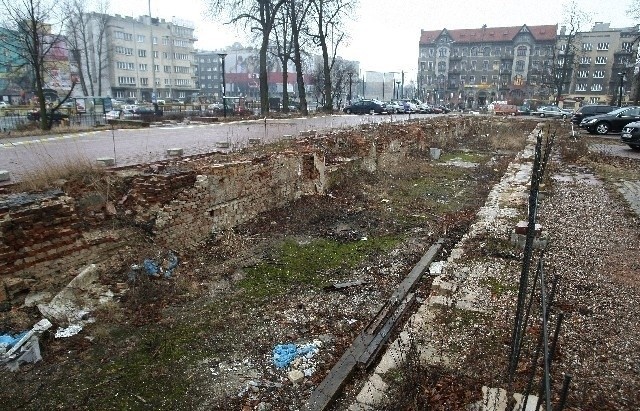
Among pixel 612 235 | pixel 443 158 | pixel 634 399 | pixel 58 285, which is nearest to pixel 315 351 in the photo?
pixel 634 399

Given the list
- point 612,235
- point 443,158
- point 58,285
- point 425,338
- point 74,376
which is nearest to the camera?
point 74,376

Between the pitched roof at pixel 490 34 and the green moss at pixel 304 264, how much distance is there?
279 ft

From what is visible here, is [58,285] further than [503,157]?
No

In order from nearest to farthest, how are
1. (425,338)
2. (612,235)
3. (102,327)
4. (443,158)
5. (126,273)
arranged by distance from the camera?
1. (425,338)
2. (102,327)
3. (126,273)
4. (612,235)
5. (443,158)

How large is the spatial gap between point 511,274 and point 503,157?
1355 cm

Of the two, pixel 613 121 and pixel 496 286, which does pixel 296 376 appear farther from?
pixel 613 121

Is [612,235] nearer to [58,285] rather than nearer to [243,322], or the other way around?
[243,322]

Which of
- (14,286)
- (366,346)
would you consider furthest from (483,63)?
(14,286)

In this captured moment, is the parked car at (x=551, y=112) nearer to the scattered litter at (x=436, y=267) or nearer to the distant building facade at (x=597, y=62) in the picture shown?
the distant building facade at (x=597, y=62)

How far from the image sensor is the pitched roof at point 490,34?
7731 cm

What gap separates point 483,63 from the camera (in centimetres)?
8262

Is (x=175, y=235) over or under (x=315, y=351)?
over

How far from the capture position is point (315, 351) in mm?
4348

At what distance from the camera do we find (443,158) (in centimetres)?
1747
